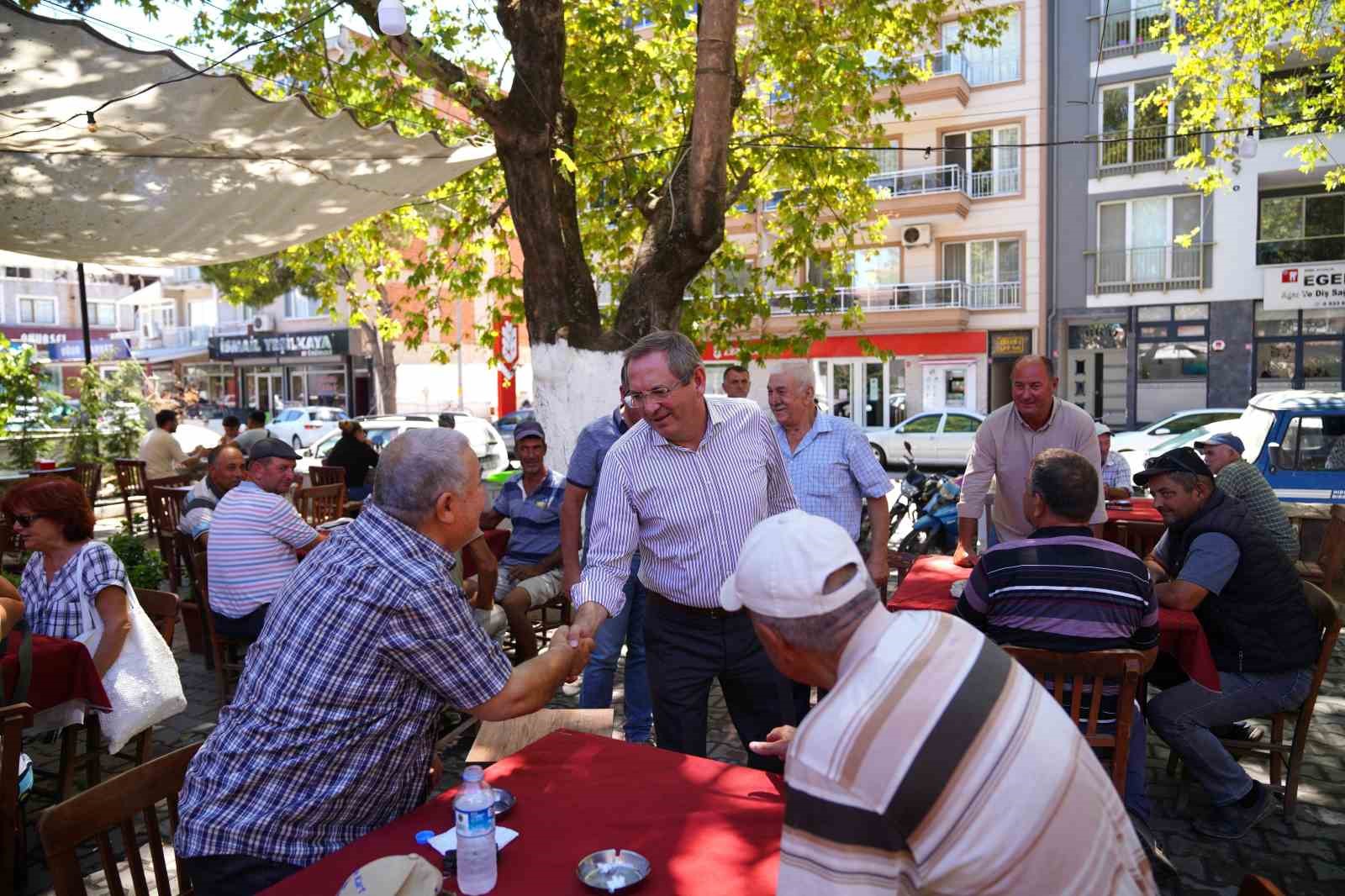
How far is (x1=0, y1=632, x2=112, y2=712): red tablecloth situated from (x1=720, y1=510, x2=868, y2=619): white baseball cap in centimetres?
341

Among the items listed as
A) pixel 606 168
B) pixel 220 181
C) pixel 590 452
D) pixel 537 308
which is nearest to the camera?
pixel 590 452

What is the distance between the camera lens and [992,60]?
85.6 feet

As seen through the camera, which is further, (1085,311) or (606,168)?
(1085,311)

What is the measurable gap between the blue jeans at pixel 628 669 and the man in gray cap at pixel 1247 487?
3542mm

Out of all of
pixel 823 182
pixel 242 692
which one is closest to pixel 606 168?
pixel 823 182

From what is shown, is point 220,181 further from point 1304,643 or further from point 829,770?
point 1304,643

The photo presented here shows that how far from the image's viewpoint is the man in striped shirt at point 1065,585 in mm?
3250

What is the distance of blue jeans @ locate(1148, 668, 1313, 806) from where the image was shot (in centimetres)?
396

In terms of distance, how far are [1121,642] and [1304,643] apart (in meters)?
1.23

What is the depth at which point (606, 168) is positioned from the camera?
989 cm

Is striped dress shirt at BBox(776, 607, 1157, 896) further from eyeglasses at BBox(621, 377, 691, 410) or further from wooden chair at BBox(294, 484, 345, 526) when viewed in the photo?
wooden chair at BBox(294, 484, 345, 526)

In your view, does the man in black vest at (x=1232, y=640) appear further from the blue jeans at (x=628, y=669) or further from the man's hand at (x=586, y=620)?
the man's hand at (x=586, y=620)

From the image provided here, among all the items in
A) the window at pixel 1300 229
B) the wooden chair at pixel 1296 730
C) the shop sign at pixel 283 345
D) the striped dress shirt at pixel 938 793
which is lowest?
the wooden chair at pixel 1296 730

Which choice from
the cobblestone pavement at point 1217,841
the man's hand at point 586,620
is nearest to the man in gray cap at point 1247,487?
the cobblestone pavement at point 1217,841
